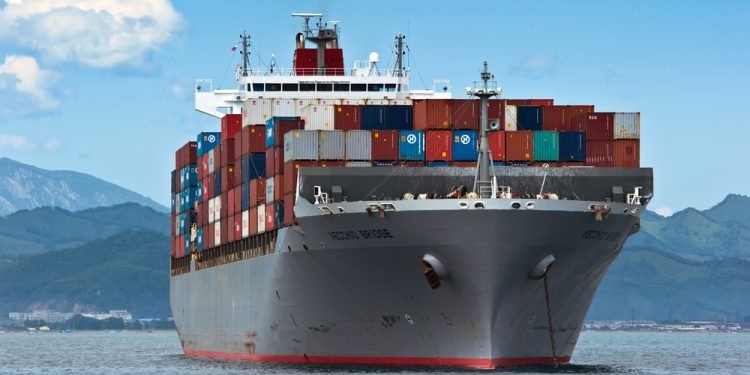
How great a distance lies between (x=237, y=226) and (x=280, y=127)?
6.97 metres

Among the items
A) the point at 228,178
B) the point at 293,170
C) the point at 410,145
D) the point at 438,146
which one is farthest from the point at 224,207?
the point at 438,146

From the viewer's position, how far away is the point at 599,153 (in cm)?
5584

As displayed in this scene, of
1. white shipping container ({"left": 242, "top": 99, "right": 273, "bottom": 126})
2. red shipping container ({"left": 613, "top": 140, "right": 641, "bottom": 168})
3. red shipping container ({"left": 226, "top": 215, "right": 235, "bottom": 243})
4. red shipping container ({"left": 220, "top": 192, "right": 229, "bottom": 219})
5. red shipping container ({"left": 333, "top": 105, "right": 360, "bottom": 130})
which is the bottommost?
red shipping container ({"left": 226, "top": 215, "right": 235, "bottom": 243})

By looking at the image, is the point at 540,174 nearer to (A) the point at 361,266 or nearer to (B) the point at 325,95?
(A) the point at 361,266

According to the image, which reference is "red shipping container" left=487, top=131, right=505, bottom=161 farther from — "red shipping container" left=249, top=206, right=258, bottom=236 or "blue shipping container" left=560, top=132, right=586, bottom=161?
"red shipping container" left=249, top=206, right=258, bottom=236

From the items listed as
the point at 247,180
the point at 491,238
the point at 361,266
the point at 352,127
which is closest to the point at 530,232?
the point at 491,238

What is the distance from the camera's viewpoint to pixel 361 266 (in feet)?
167

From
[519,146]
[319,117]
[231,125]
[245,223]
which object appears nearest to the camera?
[519,146]

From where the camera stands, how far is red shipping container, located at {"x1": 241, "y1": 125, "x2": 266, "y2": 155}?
195ft

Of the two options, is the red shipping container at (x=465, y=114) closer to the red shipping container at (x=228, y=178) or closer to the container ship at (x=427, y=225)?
the container ship at (x=427, y=225)

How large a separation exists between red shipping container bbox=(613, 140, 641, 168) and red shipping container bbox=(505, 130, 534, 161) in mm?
3796

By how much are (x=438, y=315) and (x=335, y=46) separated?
96.6 ft

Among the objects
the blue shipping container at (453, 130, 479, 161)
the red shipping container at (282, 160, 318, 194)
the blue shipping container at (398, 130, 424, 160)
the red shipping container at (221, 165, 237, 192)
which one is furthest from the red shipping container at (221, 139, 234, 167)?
the blue shipping container at (453, 130, 479, 161)

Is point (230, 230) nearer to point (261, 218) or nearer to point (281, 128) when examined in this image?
point (261, 218)
